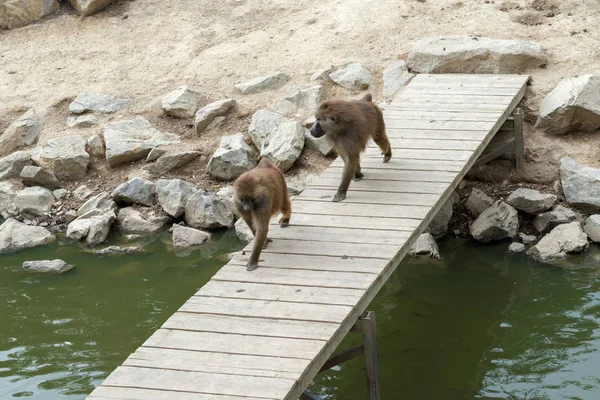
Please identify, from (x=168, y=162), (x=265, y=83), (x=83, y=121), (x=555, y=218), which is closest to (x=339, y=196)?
(x=555, y=218)

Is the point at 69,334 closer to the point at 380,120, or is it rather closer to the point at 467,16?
the point at 380,120

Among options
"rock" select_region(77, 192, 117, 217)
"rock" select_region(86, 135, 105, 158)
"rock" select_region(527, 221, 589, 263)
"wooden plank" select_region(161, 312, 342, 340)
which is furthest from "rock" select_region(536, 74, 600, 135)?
"rock" select_region(86, 135, 105, 158)

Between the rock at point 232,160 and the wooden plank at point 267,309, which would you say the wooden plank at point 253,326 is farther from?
the rock at point 232,160

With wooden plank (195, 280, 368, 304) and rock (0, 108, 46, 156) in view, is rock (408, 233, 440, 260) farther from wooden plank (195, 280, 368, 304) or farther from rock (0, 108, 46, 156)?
rock (0, 108, 46, 156)

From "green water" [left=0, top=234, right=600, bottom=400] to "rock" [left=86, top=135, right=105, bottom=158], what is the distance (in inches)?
78.4

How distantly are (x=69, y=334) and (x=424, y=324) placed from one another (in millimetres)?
3721

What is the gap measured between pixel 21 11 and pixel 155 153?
544cm

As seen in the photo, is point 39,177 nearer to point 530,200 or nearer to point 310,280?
point 310,280

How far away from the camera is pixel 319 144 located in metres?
11.6

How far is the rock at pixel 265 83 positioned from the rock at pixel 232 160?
1213 mm

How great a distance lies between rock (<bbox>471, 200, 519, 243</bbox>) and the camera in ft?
33.2

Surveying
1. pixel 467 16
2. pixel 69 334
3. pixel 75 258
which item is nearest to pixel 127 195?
pixel 75 258

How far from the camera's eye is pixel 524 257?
9797mm

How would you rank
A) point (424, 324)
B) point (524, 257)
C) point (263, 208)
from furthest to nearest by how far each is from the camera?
point (524, 257) < point (424, 324) < point (263, 208)
